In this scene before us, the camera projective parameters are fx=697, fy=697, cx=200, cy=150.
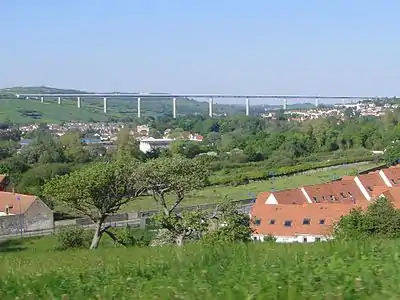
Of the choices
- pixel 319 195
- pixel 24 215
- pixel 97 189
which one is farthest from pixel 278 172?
pixel 97 189

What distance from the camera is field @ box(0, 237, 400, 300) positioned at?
137 inches

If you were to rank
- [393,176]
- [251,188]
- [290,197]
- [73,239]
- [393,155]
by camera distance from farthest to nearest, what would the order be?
[393,155] < [251,188] < [393,176] < [290,197] < [73,239]

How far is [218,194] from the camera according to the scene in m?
38.1

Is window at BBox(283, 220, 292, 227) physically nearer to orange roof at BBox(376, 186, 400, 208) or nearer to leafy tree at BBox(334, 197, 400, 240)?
orange roof at BBox(376, 186, 400, 208)

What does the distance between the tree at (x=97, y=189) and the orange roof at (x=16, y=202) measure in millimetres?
13868

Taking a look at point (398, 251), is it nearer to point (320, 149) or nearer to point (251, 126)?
point (320, 149)

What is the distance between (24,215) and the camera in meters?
29.6

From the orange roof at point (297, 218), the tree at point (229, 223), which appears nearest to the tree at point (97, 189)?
the tree at point (229, 223)

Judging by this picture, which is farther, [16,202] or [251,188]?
[251,188]

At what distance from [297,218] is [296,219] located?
50mm

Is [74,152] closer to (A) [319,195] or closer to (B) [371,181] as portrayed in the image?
(B) [371,181]

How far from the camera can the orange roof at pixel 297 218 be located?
71.9 ft

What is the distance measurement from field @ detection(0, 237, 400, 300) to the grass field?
2707 cm

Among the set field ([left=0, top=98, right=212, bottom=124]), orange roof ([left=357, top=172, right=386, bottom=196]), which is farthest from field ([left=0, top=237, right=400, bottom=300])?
field ([left=0, top=98, right=212, bottom=124])
